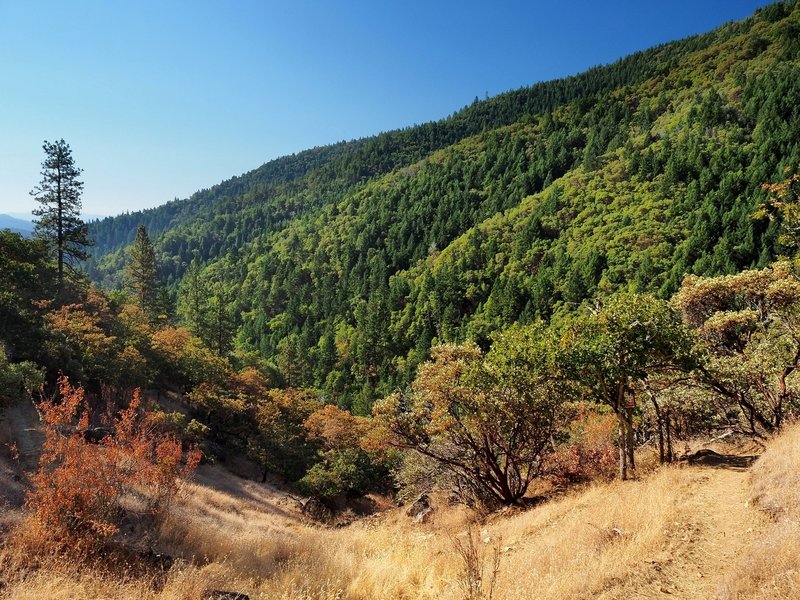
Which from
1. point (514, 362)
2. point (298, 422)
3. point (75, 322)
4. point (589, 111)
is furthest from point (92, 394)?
point (589, 111)

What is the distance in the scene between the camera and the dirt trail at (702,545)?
660cm

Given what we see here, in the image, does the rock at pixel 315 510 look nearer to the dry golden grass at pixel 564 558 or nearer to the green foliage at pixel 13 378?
the dry golden grass at pixel 564 558

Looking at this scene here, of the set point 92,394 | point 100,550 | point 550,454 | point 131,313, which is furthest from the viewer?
point 131,313

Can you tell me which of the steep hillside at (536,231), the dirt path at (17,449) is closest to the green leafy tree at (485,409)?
the dirt path at (17,449)

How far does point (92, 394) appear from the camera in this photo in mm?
25984

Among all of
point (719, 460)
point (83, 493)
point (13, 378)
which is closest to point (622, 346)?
point (719, 460)

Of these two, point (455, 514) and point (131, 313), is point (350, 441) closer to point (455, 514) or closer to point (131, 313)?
point (455, 514)

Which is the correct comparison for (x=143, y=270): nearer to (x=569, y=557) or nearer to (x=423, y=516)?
(x=423, y=516)

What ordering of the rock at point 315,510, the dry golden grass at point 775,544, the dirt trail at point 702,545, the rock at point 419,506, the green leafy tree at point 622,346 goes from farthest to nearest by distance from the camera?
the rock at point 315,510 → the rock at point 419,506 → the green leafy tree at point 622,346 → the dirt trail at point 702,545 → the dry golden grass at point 775,544

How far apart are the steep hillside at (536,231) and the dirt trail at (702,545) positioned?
57.0 m

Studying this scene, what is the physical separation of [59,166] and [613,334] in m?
40.7

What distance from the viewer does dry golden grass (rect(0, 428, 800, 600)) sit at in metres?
6.30

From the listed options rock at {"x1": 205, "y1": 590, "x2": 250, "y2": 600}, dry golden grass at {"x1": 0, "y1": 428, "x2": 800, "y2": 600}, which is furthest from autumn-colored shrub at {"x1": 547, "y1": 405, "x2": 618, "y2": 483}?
rock at {"x1": 205, "y1": 590, "x2": 250, "y2": 600}

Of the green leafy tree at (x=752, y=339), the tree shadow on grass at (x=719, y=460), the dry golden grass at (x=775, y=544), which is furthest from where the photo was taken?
the green leafy tree at (x=752, y=339)
